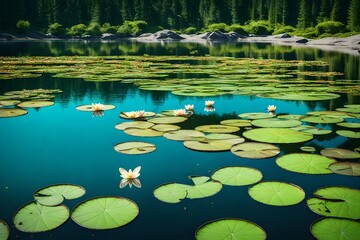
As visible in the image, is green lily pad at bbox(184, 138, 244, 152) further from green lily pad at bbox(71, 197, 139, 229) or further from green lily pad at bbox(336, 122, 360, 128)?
green lily pad at bbox(336, 122, 360, 128)

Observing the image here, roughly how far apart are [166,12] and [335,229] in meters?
61.7

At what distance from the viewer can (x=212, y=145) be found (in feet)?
10.9

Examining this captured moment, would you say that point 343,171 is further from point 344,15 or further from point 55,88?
point 344,15

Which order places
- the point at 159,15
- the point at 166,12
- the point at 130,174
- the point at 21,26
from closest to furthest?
the point at 130,174 < the point at 21,26 < the point at 166,12 < the point at 159,15

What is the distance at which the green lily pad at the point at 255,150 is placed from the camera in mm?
3076

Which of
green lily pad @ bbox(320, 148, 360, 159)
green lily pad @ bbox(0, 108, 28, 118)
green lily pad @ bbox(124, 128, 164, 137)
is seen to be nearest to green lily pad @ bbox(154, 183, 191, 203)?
green lily pad @ bbox(124, 128, 164, 137)

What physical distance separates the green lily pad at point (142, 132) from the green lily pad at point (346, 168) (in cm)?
176

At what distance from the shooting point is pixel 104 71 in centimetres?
946

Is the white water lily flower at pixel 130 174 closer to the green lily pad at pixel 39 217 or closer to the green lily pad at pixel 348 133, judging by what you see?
the green lily pad at pixel 39 217

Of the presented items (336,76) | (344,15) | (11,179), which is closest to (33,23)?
(344,15)

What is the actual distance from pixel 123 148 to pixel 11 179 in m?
1.01

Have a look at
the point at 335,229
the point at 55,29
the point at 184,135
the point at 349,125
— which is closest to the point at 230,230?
the point at 335,229

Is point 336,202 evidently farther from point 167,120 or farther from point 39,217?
point 167,120

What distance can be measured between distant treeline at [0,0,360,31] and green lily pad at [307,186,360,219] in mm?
48551
